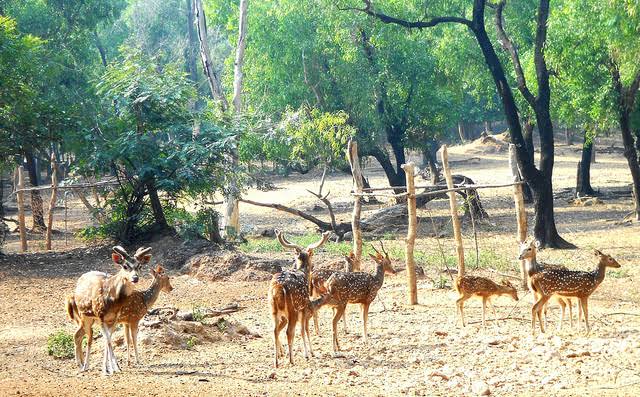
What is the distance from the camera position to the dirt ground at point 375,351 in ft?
34.2

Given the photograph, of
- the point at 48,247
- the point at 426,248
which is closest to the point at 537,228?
the point at 426,248

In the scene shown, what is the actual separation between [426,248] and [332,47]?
13.6 meters

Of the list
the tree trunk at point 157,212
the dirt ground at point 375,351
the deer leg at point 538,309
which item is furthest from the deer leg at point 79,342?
the tree trunk at point 157,212

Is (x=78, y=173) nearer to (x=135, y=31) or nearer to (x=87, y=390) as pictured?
(x=87, y=390)

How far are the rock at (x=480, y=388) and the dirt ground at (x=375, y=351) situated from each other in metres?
0.02

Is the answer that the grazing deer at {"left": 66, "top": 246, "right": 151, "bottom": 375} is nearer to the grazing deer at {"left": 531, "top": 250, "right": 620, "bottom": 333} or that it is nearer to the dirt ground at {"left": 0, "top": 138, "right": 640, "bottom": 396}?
the dirt ground at {"left": 0, "top": 138, "right": 640, "bottom": 396}

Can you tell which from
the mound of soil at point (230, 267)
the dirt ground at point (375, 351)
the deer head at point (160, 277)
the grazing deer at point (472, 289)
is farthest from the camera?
the mound of soil at point (230, 267)

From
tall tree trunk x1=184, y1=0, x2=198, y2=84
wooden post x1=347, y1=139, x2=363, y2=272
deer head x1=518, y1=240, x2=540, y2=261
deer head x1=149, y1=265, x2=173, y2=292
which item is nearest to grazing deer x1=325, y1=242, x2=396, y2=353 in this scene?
deer head x1=518, y1=240, x2=540, y2=261

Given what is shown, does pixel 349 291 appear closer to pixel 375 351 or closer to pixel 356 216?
pixel 375 351

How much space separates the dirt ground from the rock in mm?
18

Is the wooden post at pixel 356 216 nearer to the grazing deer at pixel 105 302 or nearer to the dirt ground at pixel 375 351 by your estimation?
the dirt ground at pixel 375 351

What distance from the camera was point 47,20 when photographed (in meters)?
36.3

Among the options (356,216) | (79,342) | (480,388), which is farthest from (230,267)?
(480,388)

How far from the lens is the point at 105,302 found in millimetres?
11398
